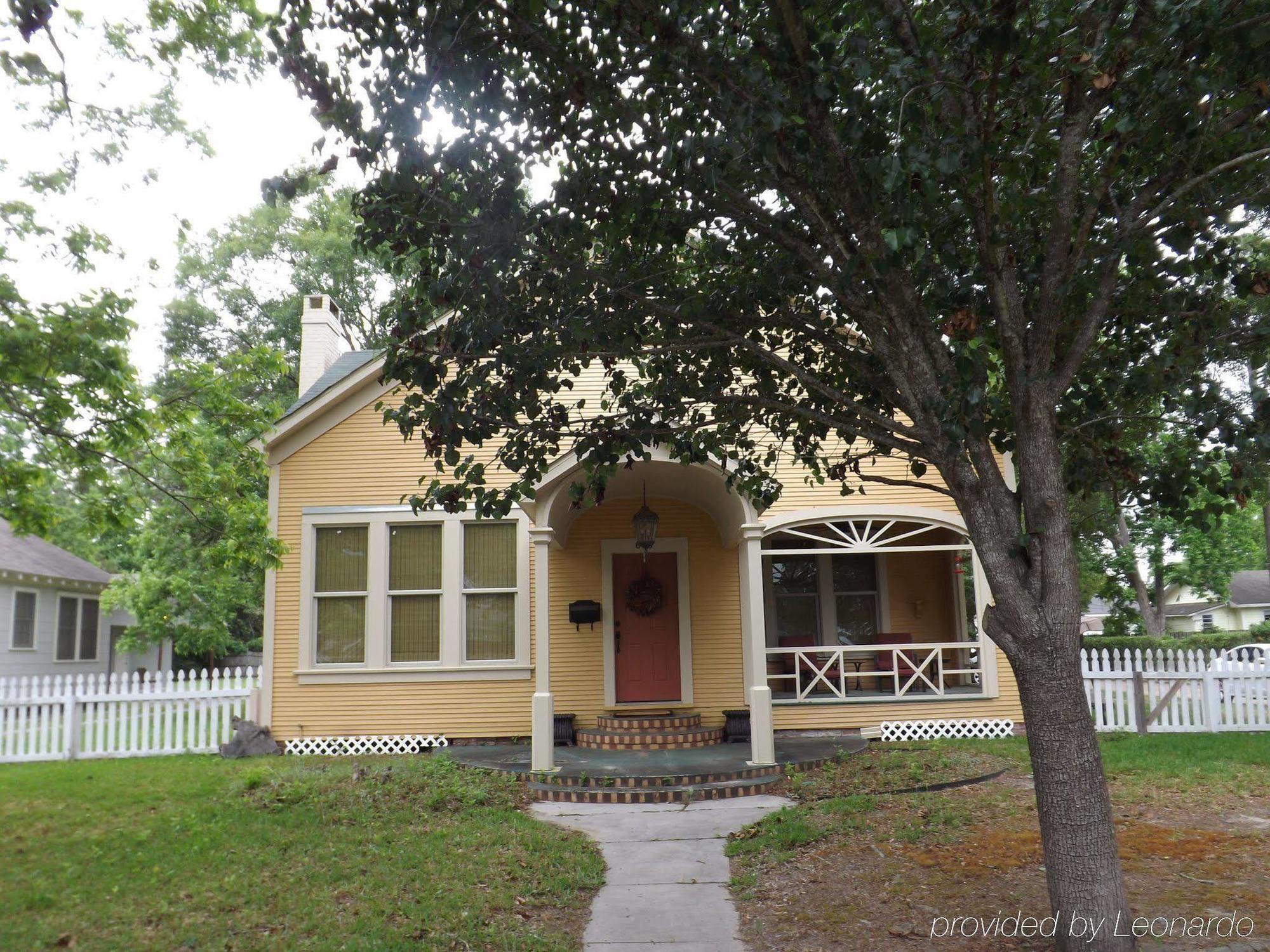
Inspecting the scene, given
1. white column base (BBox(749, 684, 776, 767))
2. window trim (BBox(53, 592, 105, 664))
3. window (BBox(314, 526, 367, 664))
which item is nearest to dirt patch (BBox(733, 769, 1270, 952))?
white column base (BBox(749, 684, 776, 767))

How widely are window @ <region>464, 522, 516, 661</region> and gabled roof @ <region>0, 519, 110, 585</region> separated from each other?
11.1 metres

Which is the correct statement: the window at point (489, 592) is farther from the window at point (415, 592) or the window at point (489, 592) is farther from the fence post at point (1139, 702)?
the fence post at point (1139, 702)

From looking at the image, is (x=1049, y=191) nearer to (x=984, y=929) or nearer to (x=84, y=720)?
(x=984, y=929)

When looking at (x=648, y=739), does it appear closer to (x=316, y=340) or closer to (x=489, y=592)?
(x=489, y=592)

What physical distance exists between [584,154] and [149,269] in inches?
221

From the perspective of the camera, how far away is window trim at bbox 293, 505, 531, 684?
38.4 ft

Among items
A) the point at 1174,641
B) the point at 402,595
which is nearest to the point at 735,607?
the point at 402,595

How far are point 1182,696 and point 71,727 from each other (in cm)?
1402

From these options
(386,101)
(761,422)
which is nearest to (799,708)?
(761,422)

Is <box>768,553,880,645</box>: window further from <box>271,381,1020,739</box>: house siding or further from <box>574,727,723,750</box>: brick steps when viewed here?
<box>574,727,723,750</box>: brick steps

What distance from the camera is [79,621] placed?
2122 cm

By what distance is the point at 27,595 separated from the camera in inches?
753

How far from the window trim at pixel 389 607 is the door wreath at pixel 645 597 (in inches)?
54.2

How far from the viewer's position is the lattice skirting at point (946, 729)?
1143 centimetres
